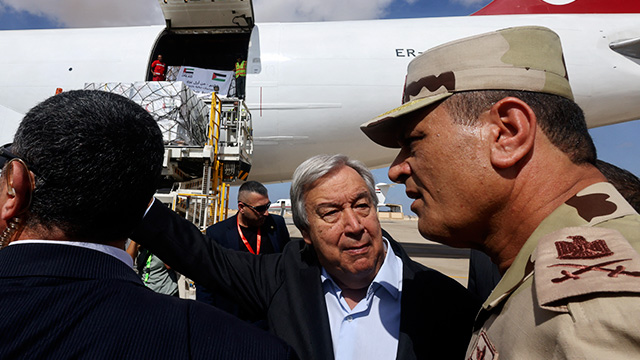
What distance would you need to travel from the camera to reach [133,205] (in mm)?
934

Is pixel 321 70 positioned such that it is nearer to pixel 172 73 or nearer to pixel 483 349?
pixel 172 73

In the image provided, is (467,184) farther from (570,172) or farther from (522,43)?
(522,43)

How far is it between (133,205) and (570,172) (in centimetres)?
119

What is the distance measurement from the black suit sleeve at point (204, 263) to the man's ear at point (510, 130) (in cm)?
129

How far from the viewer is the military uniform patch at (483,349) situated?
2.59ft

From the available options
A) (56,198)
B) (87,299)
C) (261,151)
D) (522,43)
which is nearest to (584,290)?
(522,43)

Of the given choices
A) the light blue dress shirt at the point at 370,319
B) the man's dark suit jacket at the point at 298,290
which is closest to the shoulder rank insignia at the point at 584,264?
the man's dark suit jacket at the point at 298,290

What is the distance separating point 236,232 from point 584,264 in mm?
3361

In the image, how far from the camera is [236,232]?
3688 mm

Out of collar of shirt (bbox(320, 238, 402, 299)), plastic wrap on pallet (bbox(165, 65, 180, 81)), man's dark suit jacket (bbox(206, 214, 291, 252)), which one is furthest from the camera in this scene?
plastic wrap on pallet (bbox(165, 65, 180, 81))

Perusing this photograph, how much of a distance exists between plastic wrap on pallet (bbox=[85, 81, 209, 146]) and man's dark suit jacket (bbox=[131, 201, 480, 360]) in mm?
4346

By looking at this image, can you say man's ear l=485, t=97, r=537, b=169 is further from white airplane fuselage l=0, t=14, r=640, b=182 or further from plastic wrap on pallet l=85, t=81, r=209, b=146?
white airplane fuselage l=0, t=14, r=640, b=182

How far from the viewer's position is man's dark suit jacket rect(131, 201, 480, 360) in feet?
5.00

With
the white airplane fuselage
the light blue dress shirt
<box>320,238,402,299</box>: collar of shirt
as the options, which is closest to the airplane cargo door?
the white airplane fuselage
